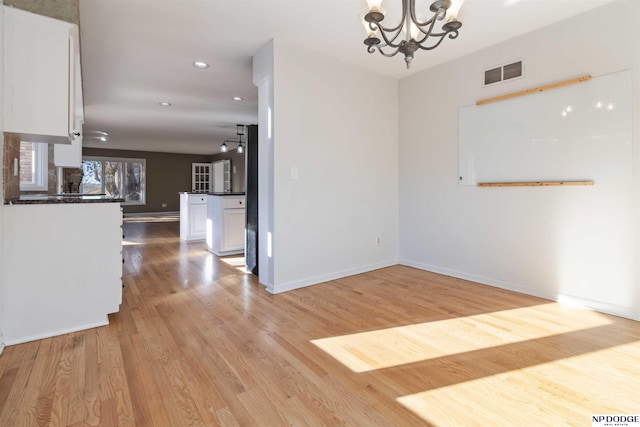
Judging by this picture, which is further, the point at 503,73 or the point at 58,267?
the point at 503,73

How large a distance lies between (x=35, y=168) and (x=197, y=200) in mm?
2661

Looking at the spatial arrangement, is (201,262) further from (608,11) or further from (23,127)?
(608,11)

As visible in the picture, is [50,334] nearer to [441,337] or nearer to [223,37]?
[441,337]

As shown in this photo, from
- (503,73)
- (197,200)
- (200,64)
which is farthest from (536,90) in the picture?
(197,200)

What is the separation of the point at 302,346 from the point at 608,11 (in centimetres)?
349

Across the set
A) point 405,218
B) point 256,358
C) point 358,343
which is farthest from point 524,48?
point 256,358

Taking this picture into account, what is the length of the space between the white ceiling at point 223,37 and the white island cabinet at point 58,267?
67.9 inches

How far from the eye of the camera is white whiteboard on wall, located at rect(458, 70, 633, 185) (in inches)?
99.0

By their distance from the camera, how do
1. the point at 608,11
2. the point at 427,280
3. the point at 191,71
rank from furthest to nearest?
the point at 191,71 < the point at 427,280 < the point at 608,11

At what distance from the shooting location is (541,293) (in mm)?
2988

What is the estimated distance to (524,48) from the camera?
305 cm

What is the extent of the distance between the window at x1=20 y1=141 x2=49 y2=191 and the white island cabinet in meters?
1.91

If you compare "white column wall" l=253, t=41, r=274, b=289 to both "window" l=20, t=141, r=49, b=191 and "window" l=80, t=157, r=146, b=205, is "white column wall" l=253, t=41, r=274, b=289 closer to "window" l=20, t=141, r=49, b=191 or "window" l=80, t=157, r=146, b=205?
"window" l=20, t=141, r=49, b=191

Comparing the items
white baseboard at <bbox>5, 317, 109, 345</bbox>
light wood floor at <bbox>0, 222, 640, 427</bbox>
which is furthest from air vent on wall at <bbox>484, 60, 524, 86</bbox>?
white baseboard at <bbox>5, 317, 109, 345</bbox>
